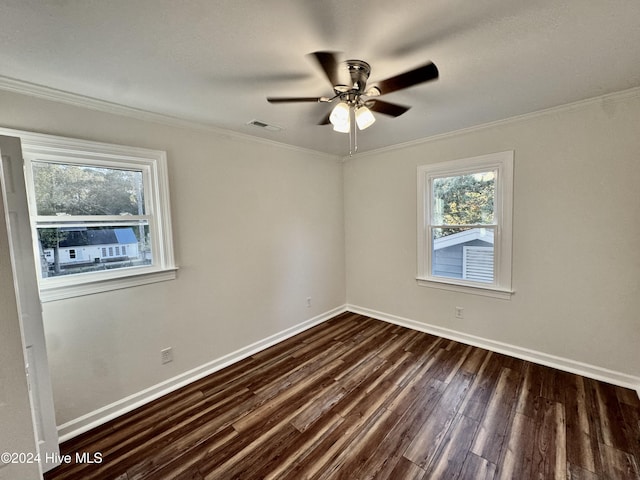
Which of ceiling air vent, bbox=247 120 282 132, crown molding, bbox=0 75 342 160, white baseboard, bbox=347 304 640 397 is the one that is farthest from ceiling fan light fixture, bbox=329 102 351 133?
white baseboard, bbox=347 304 640 397

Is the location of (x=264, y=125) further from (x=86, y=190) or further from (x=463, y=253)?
(x=463, y=253)

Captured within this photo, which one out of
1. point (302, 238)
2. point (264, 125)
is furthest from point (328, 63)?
point (302, 238)

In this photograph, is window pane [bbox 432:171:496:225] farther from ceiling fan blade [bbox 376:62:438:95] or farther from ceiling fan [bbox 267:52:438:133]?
ceiling fan blade [bbox 376:62:438:95]

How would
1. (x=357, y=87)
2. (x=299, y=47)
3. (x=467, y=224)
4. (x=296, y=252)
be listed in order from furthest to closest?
(x=296, y=252) < (x=467, y=224) < (x=357, y=87) < (x=299, y=47)

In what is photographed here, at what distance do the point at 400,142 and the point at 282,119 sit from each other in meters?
1.62

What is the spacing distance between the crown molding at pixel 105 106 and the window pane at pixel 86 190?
1.47 ft

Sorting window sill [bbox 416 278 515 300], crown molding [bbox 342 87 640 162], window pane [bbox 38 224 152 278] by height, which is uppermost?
crown molding [bbox 342 87 640 162]

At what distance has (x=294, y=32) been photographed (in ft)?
4.50

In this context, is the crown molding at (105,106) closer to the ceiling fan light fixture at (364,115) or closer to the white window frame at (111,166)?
the white window frame at (111,166)

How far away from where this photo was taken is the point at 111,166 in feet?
7.06

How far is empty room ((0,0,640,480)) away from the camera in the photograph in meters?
1.40

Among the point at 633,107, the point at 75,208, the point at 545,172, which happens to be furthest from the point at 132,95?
the point at 633,107

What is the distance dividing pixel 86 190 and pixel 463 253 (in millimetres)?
3712

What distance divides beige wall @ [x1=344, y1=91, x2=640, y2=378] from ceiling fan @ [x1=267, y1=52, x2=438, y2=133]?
1665 mm
